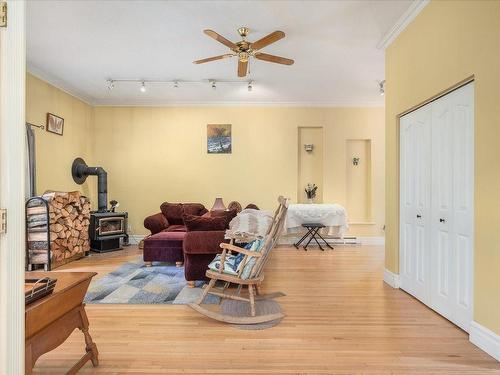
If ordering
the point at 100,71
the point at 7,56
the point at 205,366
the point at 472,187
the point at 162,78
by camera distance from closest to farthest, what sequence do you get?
1. the point at 7,56
2. the point at 205,366
3. the point at 472,187
4. the point at 100,71
5. the point at 162,78

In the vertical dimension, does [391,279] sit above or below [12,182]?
below

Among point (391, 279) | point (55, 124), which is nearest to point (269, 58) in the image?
point (391, 279)

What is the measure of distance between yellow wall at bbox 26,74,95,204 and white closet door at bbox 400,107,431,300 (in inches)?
224

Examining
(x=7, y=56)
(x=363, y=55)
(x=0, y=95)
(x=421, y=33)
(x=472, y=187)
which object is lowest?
(x=472, y=187)

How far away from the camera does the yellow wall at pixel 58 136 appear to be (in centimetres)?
507

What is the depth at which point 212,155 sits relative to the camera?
22.7 ft

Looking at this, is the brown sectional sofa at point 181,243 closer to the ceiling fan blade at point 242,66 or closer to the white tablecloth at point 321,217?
the white tablecloth at point 321,217

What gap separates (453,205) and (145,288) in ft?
11.4

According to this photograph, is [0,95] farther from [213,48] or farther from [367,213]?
[367,213]

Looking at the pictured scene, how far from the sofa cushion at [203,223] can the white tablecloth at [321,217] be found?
2.81m

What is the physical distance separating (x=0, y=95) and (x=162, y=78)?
4709 mm

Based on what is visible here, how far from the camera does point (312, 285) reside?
151 inches

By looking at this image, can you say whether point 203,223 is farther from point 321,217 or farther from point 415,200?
point 321,217

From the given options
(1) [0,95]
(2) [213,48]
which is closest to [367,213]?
(2) [213,48]
